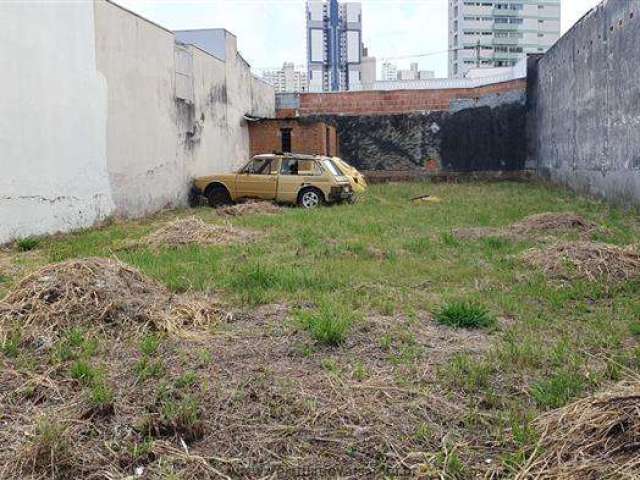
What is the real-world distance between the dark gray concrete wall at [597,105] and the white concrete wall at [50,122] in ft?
33.6

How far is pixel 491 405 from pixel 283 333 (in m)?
1.88

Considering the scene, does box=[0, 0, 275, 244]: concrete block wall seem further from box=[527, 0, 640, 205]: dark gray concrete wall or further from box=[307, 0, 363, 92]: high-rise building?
box=[307, 0, 363, 92]: high-rise building

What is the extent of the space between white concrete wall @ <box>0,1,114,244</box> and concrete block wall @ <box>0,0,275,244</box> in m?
0.02

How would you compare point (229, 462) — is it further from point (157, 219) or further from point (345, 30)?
point (345, 30)

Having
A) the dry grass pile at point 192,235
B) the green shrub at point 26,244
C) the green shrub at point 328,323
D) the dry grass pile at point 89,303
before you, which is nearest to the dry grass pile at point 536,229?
the dry grass pile at point 192,235

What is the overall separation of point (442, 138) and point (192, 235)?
17.4 metres

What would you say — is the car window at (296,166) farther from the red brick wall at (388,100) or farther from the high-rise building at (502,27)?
the high-rise building at (502,27)

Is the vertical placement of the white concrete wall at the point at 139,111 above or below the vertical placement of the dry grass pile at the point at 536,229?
above

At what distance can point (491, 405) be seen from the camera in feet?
12.2

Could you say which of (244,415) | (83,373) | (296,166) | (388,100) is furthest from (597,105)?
(83,373)

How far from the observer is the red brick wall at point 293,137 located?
70.8 feet

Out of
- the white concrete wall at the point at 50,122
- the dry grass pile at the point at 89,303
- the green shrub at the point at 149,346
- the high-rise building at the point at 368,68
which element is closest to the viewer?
the green shrub at the point at 149,346

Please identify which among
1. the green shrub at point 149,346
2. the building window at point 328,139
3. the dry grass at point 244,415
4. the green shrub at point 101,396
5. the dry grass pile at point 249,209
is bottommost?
the dry grass at point 244,415

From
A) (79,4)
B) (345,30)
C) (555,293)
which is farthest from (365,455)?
(345,30)
